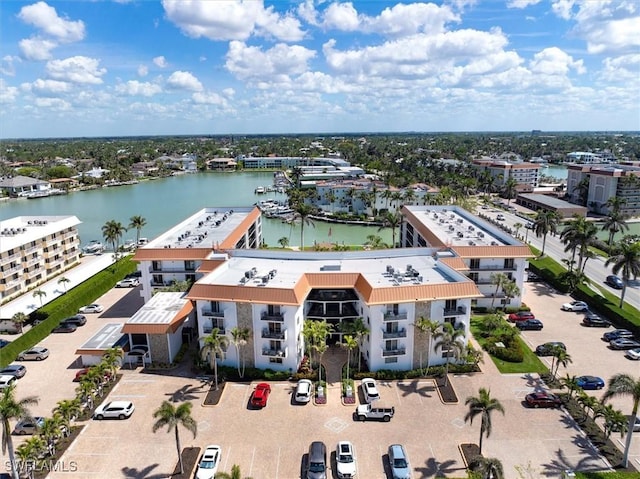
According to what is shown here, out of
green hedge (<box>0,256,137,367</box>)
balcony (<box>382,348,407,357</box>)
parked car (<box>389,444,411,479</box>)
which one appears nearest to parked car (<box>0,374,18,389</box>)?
green hedge (<box>0,256,137,367</box>)

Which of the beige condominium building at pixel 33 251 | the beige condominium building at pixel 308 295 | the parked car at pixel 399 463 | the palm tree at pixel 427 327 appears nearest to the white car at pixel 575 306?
the beige condominium building at pixel 308 295

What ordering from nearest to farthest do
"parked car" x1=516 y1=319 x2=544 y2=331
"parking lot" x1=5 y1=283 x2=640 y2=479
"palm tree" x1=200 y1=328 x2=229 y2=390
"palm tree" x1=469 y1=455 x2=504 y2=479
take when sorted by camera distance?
"palm tree" x1=469 y1=455 x2=504 y2=479 → "parking lot" x1=5 y1=283 x2=640 y2=479 → "palm tree" x1=200 y1=328 x2=229 y2=390 → "parked car" x1=516 y1=319 x2=544 y2=331

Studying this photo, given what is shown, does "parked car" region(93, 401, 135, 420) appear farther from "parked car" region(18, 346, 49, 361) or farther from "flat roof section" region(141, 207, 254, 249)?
"flat roof section" region(141, 207, 254, 249)

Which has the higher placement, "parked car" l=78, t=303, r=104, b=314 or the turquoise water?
the turquoise water

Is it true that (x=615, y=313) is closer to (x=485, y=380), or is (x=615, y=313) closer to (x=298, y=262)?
(x=485, y=380)

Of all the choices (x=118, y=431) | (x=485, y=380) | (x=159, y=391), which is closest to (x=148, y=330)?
(x=159, y=391)
